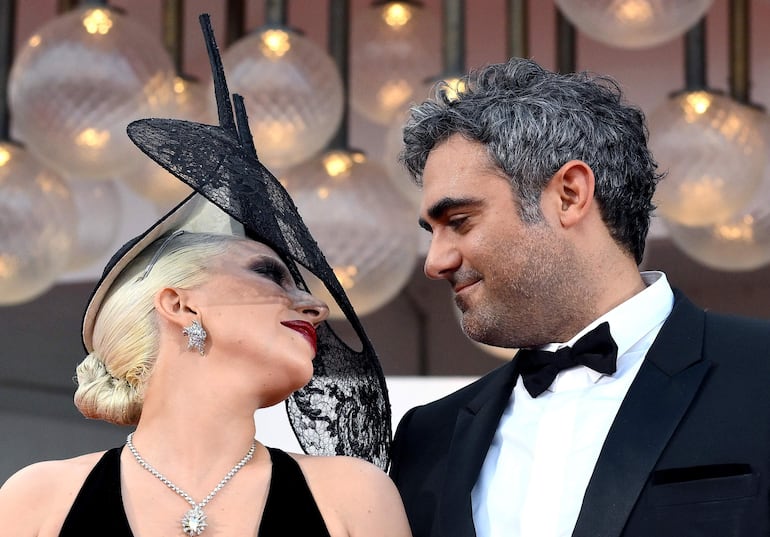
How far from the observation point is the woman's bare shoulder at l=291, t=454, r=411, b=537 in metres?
1.56

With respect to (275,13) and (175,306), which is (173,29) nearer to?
(275,13)

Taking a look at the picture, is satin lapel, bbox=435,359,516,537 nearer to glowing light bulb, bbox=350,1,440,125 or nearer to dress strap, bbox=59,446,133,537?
dress strap, bbox=59,446,133,537

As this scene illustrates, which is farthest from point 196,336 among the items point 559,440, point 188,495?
point 559,440

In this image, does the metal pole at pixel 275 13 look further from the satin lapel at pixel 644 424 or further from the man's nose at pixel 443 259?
the satin lapel at pixel 644 424

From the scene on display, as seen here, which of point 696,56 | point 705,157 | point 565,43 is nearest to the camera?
point 705,157

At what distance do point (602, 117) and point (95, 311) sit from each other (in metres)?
0.64

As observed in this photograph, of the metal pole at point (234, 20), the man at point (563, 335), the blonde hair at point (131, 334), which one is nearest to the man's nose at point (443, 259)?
the man at point (563, 335)

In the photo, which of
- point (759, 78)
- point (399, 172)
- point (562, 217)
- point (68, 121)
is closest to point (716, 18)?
point (759, 78)

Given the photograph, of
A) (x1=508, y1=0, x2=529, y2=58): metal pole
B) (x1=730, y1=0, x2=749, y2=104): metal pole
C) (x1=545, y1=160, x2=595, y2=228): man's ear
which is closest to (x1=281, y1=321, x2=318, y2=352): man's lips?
(x1=545, y1=160, x2=595, y2=228): man's ear

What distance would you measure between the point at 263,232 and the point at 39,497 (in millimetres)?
362

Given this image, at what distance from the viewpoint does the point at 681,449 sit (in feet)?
5.04

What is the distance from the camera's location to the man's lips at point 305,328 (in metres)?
1.62

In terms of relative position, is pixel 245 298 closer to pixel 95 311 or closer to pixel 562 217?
pixel 95 311

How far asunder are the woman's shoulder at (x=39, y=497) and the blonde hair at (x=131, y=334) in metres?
0.10
